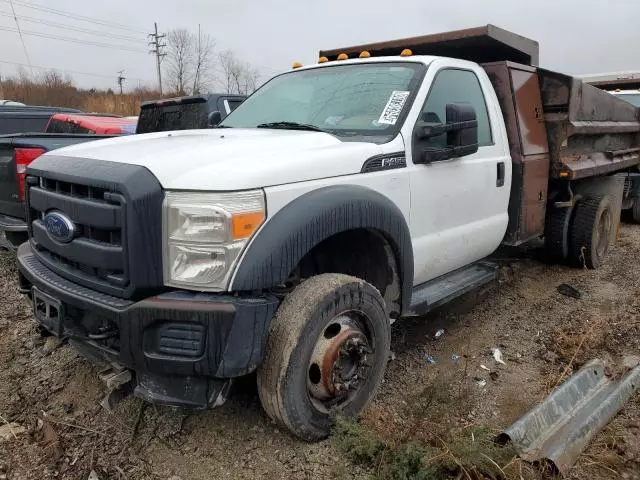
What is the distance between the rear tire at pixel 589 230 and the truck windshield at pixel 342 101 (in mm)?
2971

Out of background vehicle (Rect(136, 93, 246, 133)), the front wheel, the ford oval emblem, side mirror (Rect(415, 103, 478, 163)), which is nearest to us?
the front wheel

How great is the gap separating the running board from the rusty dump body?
434 mm

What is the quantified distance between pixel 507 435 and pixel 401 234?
1174mm

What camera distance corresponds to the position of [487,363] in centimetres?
381

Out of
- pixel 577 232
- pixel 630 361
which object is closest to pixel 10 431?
pixel 630 361

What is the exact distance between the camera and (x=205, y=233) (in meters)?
2.32

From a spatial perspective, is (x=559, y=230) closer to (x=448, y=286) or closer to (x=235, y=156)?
(x=448, y=286)

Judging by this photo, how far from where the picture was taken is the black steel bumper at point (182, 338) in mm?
2279

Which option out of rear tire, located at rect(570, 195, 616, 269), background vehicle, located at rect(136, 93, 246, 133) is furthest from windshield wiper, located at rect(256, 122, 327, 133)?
rear tire, located at rect(570, 195, 616, 269)

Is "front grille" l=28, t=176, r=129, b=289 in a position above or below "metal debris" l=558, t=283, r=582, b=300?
above

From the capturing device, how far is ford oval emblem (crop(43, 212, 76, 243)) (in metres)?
2.58

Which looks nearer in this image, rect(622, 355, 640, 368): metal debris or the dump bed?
rect(622, 355, 640, 368): metal debris

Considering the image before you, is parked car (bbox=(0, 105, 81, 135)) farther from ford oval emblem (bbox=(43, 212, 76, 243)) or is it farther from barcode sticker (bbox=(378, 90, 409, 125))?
barcode sticker (bbox=(378, 90, 409, 125))

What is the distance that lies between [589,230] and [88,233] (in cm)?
488
